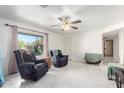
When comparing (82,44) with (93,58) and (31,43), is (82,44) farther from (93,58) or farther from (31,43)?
(31,43)

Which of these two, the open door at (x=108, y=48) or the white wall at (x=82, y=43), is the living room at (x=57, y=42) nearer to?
the white wall at (x=82, y=43)

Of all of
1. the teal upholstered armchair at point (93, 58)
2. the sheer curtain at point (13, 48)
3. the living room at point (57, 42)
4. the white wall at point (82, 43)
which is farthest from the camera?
the white wall at point (82, 43)

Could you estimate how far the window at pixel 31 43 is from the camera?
15.0 ft

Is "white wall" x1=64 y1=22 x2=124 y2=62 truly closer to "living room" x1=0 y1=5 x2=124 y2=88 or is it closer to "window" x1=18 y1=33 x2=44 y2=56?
"living room" x1=0 y1=5 x2=124 y2=88

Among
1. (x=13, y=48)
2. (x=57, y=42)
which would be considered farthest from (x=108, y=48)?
(x=13, y=48)

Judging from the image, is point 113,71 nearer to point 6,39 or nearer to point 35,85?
point 35,85

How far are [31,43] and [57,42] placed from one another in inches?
81.8

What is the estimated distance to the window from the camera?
15.0 ft

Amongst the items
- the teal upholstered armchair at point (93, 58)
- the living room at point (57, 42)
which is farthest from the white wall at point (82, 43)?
the teal upholstered armchair at point (93, 58)

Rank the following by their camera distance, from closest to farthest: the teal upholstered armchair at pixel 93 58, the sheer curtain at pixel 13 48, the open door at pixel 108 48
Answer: the sheer curtain at pixel 13 48 → the teal upholstered armchair at pixel 93 58 → the open door at pixel 108 48

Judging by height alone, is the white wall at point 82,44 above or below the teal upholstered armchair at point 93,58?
above

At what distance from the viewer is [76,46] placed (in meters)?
7.21

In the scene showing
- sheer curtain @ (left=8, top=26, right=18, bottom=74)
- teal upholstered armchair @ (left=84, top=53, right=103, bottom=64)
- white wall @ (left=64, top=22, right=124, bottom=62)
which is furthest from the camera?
white wall @ (left=64, top=22, right=124, bottom=62)

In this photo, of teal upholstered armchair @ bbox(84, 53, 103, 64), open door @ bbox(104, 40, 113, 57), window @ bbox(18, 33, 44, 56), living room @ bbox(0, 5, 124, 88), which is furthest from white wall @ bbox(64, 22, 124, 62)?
open door @ bbox(104, 40, 113, 57)
